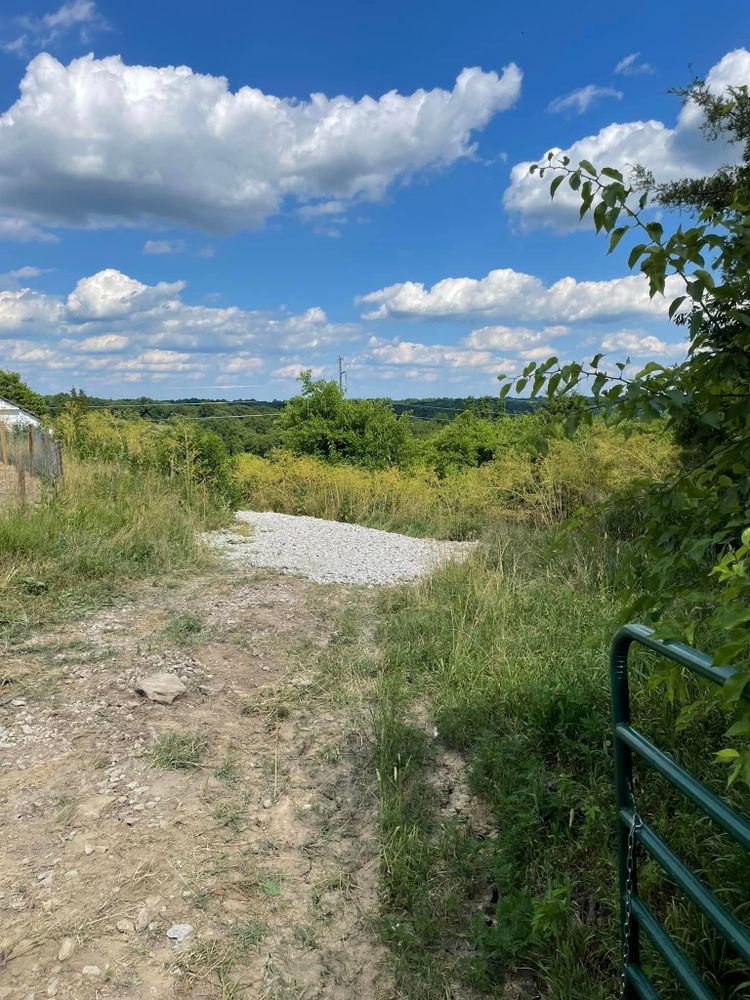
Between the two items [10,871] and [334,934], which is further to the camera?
[10,871]

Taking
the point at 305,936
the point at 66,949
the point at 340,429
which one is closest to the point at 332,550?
the point at 305,936

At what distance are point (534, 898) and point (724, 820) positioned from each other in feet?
4.27

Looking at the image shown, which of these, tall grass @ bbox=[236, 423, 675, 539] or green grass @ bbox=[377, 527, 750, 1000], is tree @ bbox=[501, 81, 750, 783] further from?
tall grass @ bbox=[236, 423, 675, 539]

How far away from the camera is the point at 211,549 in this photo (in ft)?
23.2

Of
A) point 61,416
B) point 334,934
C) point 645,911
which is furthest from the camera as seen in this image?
point 61,416

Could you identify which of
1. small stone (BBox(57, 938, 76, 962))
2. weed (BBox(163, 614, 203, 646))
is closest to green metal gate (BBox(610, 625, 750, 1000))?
small stone (BBox(57, 938, 76, 962))

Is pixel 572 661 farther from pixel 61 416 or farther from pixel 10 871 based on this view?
pixel 61 416

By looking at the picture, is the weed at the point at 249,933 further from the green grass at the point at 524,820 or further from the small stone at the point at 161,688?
the small stone at the point at 161,688

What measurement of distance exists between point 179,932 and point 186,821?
57 cm

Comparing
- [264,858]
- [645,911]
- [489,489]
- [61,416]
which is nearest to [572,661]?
[264,858]

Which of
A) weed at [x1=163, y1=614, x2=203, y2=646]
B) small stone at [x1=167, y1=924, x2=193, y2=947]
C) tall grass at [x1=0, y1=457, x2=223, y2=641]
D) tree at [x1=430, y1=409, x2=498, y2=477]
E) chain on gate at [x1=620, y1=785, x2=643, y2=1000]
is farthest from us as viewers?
tree at [x1=430, y1=409, x2=498, y2=477]

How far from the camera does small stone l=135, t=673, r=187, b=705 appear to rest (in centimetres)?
375

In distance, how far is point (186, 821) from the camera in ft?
9.11

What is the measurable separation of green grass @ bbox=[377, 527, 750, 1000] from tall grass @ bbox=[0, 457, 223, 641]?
2.60 metres
